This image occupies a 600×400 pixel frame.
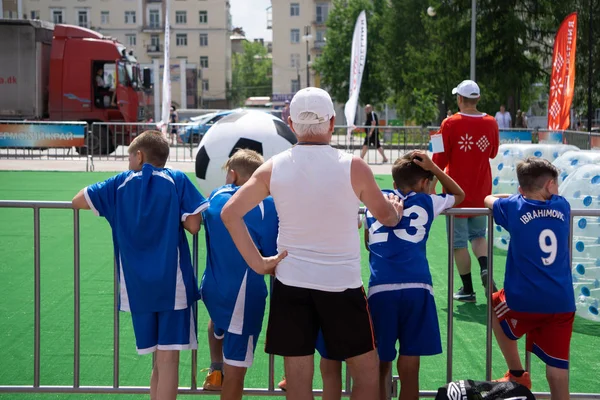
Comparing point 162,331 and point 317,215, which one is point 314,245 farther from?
point 162,331

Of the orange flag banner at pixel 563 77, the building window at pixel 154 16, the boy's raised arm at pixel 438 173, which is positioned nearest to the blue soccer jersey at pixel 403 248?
the boy's raised arm at pixel 438 173

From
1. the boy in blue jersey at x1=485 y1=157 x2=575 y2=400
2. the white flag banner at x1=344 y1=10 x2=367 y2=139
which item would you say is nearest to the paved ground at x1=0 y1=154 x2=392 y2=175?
the white flag banner at x1=344 y1=10 x2=367 y2=139

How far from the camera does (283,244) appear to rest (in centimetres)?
393

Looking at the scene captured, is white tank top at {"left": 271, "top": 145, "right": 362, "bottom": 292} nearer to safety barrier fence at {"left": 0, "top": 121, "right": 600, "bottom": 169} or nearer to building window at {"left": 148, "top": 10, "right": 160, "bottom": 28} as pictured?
safety barrier fence at {"left": 0, "top": 121, "right": 600, "bottom": 169}

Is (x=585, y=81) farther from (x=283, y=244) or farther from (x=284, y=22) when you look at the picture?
(x=284, y=22)

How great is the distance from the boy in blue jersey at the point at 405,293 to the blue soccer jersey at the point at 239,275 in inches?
23.0

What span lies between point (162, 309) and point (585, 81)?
36.9 meters

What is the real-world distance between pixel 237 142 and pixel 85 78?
80.1ft

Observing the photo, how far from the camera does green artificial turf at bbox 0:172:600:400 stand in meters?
5.51

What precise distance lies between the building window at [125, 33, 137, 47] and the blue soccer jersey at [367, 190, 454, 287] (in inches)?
3788

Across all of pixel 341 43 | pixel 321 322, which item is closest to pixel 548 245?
pixel 321 322

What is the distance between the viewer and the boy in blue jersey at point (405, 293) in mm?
4352

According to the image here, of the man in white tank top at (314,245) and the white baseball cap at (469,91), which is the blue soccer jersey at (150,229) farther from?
the white baseball cap at (469,91)

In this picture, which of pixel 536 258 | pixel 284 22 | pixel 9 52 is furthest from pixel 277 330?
pixel 284 22
